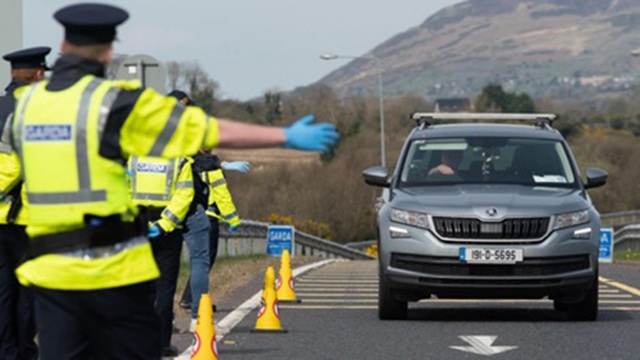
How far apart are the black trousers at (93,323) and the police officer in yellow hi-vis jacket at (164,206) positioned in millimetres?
5826

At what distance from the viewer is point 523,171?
55.1 ft

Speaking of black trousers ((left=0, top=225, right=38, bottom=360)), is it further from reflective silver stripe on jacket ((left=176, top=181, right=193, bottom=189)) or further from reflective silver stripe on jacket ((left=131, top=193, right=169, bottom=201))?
reflective silver stripe on jacket ((left=176, top=181, right=193, bottom=189))

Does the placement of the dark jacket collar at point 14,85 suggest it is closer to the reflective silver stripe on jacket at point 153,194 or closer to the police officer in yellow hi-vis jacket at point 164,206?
the police officer in yellow hi-vis jacket at point 164,206

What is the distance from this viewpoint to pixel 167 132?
696 cm

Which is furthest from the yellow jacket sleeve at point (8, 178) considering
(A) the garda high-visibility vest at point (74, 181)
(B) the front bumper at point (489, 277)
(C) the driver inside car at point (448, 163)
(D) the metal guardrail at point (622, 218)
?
(D) the metal guardrail at point (622, 218)

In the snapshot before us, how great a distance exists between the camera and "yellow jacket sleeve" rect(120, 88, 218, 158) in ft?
22.7

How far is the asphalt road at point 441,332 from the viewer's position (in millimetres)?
13094

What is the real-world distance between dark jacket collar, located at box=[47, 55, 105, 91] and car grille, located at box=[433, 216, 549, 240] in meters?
8.82

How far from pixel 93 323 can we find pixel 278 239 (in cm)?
3130

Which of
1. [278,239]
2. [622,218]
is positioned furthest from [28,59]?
[622,218]

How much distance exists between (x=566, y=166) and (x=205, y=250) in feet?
12.1

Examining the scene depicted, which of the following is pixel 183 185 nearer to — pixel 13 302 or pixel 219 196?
pixel 13 302

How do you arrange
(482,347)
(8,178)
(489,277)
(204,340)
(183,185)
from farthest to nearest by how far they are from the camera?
(489,277), (482,347), (183,185), (204,340), (8,178)

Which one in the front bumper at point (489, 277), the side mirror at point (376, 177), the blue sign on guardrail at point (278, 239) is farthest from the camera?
the blue sign on guardrail at point (278, 239)
